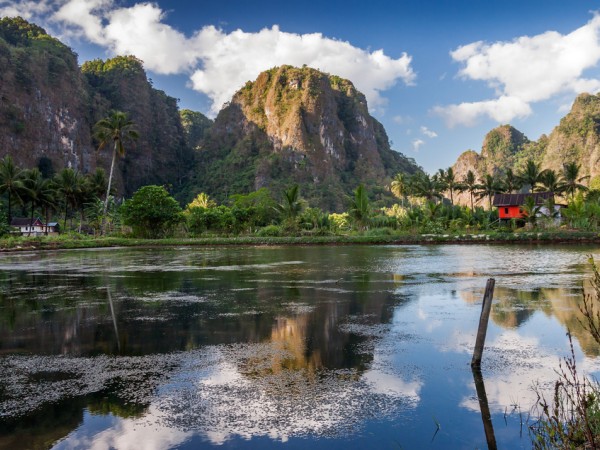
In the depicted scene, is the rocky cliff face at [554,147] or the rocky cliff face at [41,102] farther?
the rocky cliff face at [554,147]

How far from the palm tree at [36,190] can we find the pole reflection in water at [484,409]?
196ft

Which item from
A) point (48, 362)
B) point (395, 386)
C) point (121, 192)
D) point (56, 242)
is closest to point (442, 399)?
point (395, 386)

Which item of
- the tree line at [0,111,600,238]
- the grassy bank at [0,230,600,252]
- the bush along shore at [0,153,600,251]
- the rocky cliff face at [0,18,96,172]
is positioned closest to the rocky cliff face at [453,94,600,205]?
the tree line at [0,111,600,238]

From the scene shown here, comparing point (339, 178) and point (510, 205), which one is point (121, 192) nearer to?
point (339, 178)

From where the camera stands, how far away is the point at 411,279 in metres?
17.0

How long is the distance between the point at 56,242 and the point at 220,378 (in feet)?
151

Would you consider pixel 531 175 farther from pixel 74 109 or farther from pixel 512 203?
pixel 74 109

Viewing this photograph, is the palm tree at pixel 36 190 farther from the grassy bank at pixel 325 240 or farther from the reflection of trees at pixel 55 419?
the reflection of trees at pixel 55 419

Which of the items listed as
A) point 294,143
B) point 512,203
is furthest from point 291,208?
point 294,143

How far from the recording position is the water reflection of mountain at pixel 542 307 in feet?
28.6

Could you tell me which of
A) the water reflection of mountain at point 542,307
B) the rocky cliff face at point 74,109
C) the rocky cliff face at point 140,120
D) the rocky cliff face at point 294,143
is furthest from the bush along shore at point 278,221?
the rocky cliff face at point 140,120

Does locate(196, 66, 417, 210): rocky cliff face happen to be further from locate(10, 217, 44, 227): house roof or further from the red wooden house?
the red wooden house

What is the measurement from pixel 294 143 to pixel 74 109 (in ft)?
198

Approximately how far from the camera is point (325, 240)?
4497 cm
